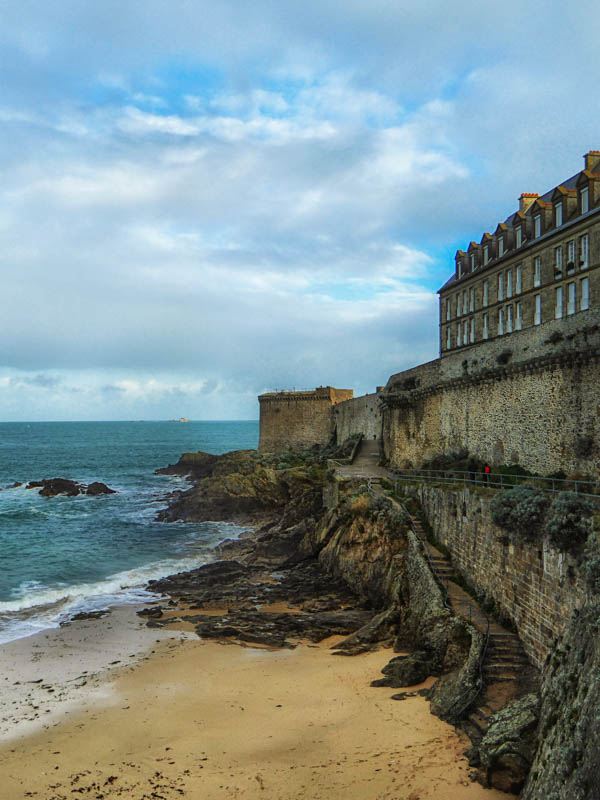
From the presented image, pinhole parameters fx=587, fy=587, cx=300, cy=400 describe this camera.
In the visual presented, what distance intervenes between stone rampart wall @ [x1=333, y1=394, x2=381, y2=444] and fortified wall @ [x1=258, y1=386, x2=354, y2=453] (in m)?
1.25

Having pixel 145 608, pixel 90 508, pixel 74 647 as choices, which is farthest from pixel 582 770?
pixel 90 508

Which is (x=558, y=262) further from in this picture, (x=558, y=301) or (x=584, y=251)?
(x=584, y=251)

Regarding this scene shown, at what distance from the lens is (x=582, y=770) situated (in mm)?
6617

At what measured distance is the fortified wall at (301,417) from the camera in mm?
54688

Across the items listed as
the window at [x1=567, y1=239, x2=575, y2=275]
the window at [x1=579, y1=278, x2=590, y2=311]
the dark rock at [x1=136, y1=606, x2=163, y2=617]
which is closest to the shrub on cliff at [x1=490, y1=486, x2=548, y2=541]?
the dark rock at [x1=136, y1=606, x2=163, y2=617]

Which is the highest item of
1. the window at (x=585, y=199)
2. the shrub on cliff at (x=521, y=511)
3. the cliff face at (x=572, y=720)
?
the window at (x=585, y=199)

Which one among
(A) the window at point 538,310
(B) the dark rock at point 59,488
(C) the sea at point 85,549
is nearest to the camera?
(C) the sea at point 85,549

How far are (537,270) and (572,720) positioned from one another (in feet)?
80.1

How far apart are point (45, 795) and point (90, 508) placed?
37557 millimetres

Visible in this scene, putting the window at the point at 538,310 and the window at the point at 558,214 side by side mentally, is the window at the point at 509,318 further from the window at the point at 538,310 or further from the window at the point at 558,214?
the window at the point at 558,214

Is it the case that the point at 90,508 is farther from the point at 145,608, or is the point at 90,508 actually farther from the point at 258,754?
the point at 258,754

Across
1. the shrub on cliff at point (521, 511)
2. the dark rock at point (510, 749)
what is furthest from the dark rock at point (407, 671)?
the dark rock at point (510, 749)

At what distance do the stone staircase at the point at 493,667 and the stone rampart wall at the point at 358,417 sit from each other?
27012mm

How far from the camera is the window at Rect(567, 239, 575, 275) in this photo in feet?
83.3
